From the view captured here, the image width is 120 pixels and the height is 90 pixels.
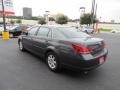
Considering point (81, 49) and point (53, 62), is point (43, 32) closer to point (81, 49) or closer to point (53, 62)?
point (53, 62)

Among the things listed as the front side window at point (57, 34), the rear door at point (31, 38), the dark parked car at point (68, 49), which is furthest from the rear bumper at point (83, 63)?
the rear door at point (31, 38)

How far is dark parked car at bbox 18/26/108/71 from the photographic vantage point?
13.2 feet

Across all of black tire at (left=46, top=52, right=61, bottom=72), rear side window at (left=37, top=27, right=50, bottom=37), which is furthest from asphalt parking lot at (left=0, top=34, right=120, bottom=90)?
rear side window at (left=37, top=27, right=50, bottom=37)

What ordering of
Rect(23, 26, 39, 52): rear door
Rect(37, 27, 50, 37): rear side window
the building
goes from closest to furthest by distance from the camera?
Rect(37, 27, 50, 37): rear side window < Rect(23, 26, 39, 52): rear door < the building

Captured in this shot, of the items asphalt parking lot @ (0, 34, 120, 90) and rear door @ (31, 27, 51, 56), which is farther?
rear door @ (31, 27, 51, 56)

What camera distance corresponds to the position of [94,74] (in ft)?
15.5

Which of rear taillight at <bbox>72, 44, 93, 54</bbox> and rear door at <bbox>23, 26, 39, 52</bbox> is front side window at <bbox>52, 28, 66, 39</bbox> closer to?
rear taillight at <bbox>72, 44, 93, 54</bbox>

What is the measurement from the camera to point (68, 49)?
417cm

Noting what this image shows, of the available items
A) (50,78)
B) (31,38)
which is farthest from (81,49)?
(31,38)

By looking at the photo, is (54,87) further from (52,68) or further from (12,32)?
(12,32)

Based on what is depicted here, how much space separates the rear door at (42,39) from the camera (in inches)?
202

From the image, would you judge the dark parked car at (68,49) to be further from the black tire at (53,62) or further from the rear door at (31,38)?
the rear door at (31,38)

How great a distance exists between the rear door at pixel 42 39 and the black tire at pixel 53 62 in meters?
0.35

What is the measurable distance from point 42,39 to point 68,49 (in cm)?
151
